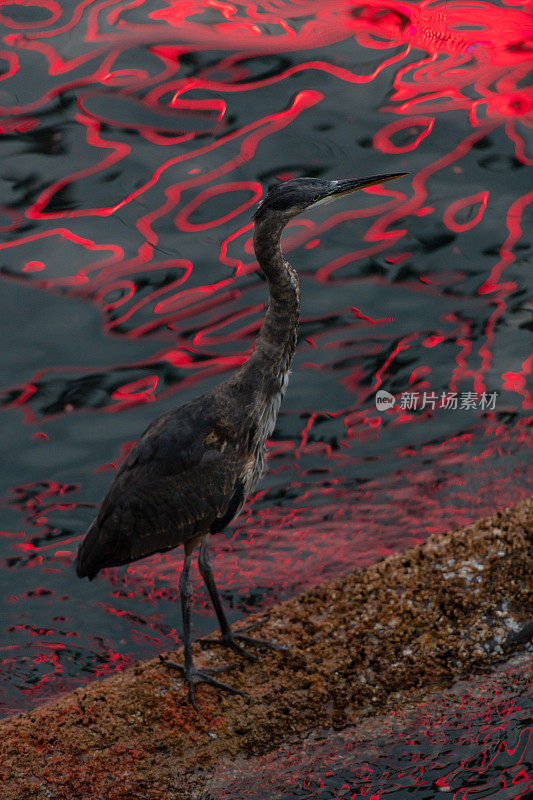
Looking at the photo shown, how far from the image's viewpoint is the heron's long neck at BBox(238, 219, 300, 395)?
6.48 metres

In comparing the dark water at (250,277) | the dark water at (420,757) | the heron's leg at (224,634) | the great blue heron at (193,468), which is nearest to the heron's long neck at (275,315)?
the great blue heron at (193,468)

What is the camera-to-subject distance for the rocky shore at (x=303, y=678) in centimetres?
632

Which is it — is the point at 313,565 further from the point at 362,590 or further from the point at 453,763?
the point at 453,763

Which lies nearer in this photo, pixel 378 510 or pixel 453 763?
pixel 453 763

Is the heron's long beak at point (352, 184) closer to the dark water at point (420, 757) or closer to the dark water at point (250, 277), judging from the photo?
the dark water at point (420, 757)

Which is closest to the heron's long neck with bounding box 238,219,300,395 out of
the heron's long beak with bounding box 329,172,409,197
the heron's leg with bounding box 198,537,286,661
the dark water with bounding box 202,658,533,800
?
the heron's long beak with bounding box 329,172,409,197

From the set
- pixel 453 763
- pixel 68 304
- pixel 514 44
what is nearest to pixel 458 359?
pixel 68 304

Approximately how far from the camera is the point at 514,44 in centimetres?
1516

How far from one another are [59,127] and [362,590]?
30.1 feet
